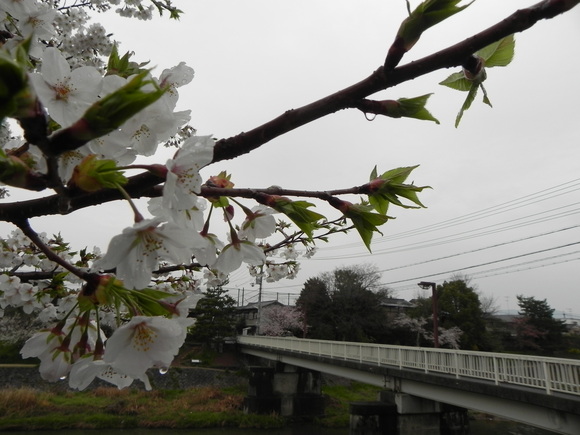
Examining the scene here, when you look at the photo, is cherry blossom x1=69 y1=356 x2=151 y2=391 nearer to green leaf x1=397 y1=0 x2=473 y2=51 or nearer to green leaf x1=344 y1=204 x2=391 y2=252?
green leaf x1=344 y1=204 x2=391 y2=252

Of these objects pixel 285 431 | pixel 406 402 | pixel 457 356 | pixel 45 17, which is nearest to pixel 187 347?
pixel 285 431

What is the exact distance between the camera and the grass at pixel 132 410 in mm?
14859

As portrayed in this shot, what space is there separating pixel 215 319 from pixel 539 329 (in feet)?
72.3

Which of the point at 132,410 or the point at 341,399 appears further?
the point at 341,399

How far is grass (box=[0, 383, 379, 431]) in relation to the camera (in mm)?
14859

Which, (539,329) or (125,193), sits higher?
(539,329)

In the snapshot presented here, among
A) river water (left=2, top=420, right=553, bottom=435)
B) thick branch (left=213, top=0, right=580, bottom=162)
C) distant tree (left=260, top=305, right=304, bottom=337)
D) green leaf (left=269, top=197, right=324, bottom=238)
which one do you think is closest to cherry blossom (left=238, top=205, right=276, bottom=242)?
green leaf (left=269, top=197, right=324, bottom=238)

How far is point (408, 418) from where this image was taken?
11172 mm

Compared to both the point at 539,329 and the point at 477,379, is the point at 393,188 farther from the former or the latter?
the point at 539,329

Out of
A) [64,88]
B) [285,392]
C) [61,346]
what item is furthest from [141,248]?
[285,392]

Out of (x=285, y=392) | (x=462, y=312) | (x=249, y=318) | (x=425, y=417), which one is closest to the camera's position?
(x=425, y=417)

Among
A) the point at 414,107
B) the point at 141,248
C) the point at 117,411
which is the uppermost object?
the point at 414,107

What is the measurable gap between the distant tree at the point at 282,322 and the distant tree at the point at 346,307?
250 centimetres

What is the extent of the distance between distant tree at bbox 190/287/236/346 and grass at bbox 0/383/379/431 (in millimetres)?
6702
